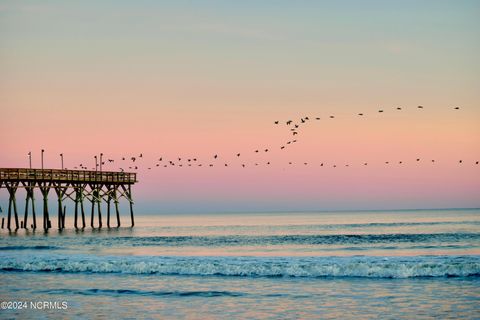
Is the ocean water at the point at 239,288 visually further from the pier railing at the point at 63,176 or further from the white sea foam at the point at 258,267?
the pier railing at the point at 63,176

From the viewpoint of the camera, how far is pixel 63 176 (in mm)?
62344

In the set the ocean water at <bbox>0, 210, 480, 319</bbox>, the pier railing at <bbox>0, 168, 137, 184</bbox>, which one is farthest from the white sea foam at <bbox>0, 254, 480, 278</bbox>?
the pier railing at <bbox>0, 168, 137, 184</bbox>

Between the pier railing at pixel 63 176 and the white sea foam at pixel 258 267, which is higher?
the pier railing at pixel 63 176

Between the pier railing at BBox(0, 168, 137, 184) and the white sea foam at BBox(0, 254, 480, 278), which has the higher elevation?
the pier railing at BBox(0, 168, 137, 184)

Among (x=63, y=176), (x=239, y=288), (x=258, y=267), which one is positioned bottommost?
(x=239, y=288)

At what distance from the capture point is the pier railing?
57.1m

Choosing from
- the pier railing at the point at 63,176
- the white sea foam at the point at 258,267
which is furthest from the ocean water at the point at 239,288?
the pier railing at the point at 63,176

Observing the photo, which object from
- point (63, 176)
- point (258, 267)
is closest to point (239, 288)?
point (258, 267)

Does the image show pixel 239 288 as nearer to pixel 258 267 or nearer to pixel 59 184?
pixel 258 267

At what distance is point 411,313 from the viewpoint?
59.8ft

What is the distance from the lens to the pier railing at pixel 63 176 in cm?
5715

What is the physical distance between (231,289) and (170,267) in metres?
6.38

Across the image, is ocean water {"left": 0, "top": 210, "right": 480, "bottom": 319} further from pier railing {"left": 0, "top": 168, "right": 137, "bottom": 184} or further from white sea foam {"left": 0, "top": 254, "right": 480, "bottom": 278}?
pier railing {"left": 0, "top": 168, "right": 137, "bottom": 184}

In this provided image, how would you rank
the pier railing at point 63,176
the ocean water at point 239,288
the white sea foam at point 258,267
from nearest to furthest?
the ocean water at point 239,288 → the white sea foam at point 258,267 → the pier railing at point 63,176
